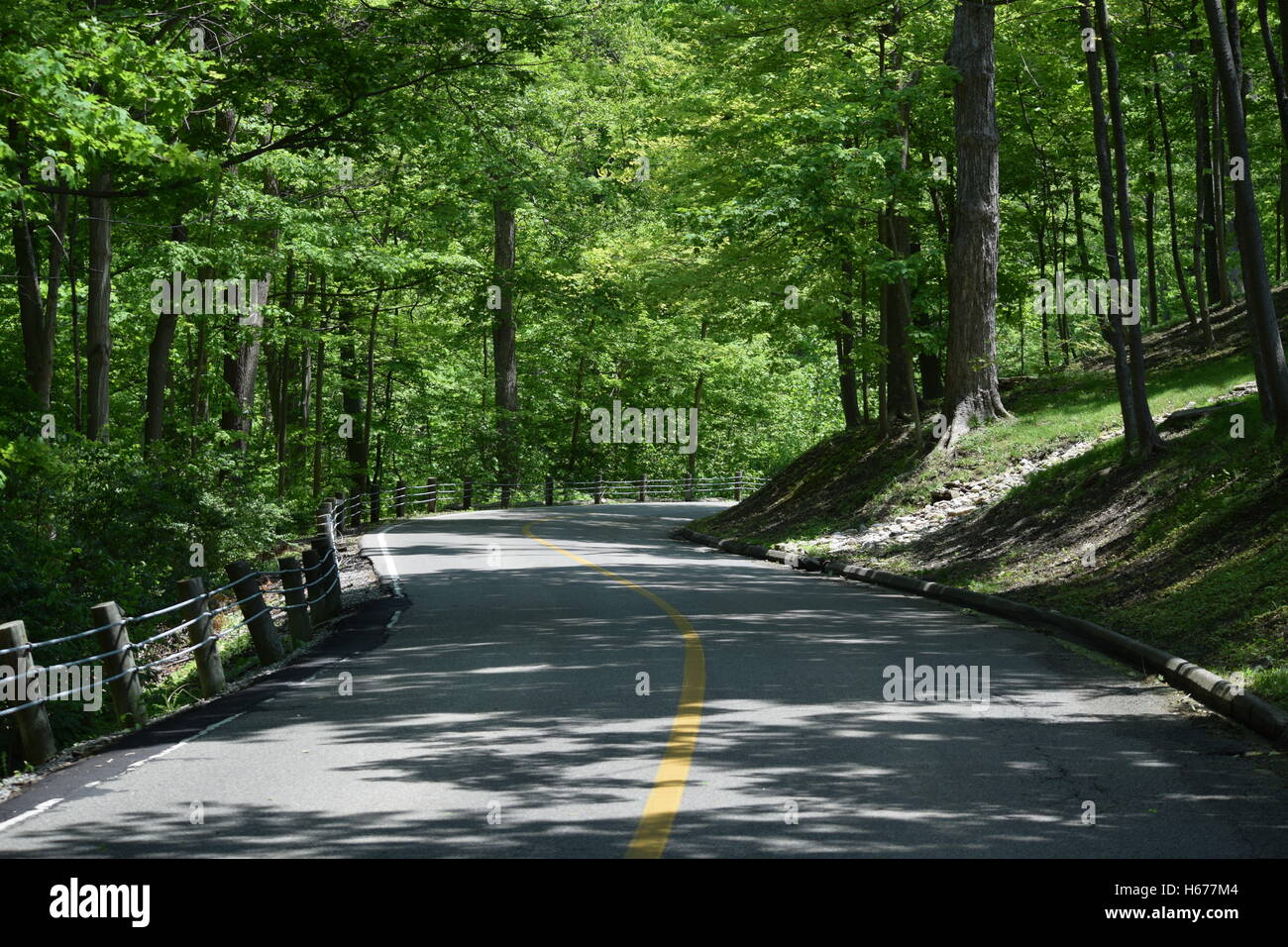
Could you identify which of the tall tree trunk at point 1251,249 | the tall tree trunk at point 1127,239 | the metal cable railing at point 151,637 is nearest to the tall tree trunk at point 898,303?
the tall tree trunk at point 1127,239

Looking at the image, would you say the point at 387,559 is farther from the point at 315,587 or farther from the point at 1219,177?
the point at 1219,177

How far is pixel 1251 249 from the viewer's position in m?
15.0

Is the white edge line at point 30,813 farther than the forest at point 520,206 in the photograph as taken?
No

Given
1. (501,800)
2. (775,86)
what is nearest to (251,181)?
(775,86)

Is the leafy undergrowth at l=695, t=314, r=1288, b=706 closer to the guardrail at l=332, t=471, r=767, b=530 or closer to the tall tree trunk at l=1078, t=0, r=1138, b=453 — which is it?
the tall tree trunk at l=1078, t=0, r=1138, b=453

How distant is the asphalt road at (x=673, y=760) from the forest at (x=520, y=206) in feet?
19.1

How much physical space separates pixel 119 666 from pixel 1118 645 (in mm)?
8714

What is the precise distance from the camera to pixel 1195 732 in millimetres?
8680

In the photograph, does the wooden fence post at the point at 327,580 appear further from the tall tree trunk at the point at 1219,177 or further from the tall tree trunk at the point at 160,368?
the tall tree trunk at the point at 1219,177

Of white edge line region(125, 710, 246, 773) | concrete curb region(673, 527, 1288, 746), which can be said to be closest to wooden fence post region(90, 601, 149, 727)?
white edge line region(125, 710, 246, 773)

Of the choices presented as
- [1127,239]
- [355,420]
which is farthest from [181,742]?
[355,420]

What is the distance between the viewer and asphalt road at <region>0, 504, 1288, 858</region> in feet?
20.0

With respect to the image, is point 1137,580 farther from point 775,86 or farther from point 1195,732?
point 775,86

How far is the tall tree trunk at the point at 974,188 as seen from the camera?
25.5 meters
